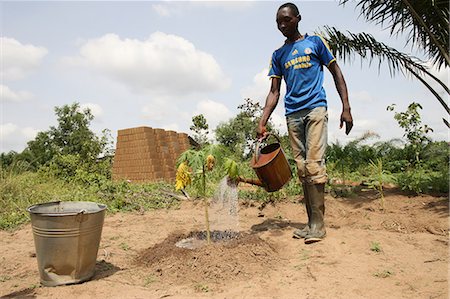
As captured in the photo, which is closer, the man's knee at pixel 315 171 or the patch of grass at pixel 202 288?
the patch of grass at pixel 202 288

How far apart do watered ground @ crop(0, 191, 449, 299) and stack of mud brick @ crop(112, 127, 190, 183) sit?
574 cm

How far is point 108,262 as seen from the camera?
3186mm

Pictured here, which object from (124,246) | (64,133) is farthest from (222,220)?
(64,133)

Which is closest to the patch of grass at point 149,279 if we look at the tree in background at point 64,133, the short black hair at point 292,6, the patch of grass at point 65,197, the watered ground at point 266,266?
the watered ground at point 266,266

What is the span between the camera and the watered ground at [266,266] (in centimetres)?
235

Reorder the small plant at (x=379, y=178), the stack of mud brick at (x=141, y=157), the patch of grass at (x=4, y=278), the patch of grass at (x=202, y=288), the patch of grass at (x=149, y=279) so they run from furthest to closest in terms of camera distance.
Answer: the stack of mud brick at (x=141, y=157)
the small plant at (x=379, y=178)
the patch of grass at (x=4, y=278)
the patch of grass at (x=149, y=279)
the patch of grass at (x=202, y=288)

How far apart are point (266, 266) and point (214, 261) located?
404 millimetres

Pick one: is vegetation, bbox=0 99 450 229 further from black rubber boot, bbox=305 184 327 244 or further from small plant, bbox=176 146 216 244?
black rubber boot, bbox=305 184 327 244

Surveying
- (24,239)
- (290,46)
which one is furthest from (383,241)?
(24,239)

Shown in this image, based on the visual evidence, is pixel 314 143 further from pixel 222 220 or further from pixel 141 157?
pixel 141 157

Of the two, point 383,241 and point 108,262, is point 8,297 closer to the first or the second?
point 108,262

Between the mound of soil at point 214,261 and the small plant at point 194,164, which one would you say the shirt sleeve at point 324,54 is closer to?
the small plant at point 194,164

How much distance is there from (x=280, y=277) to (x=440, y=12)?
4.93 m

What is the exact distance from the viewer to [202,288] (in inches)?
98.3
